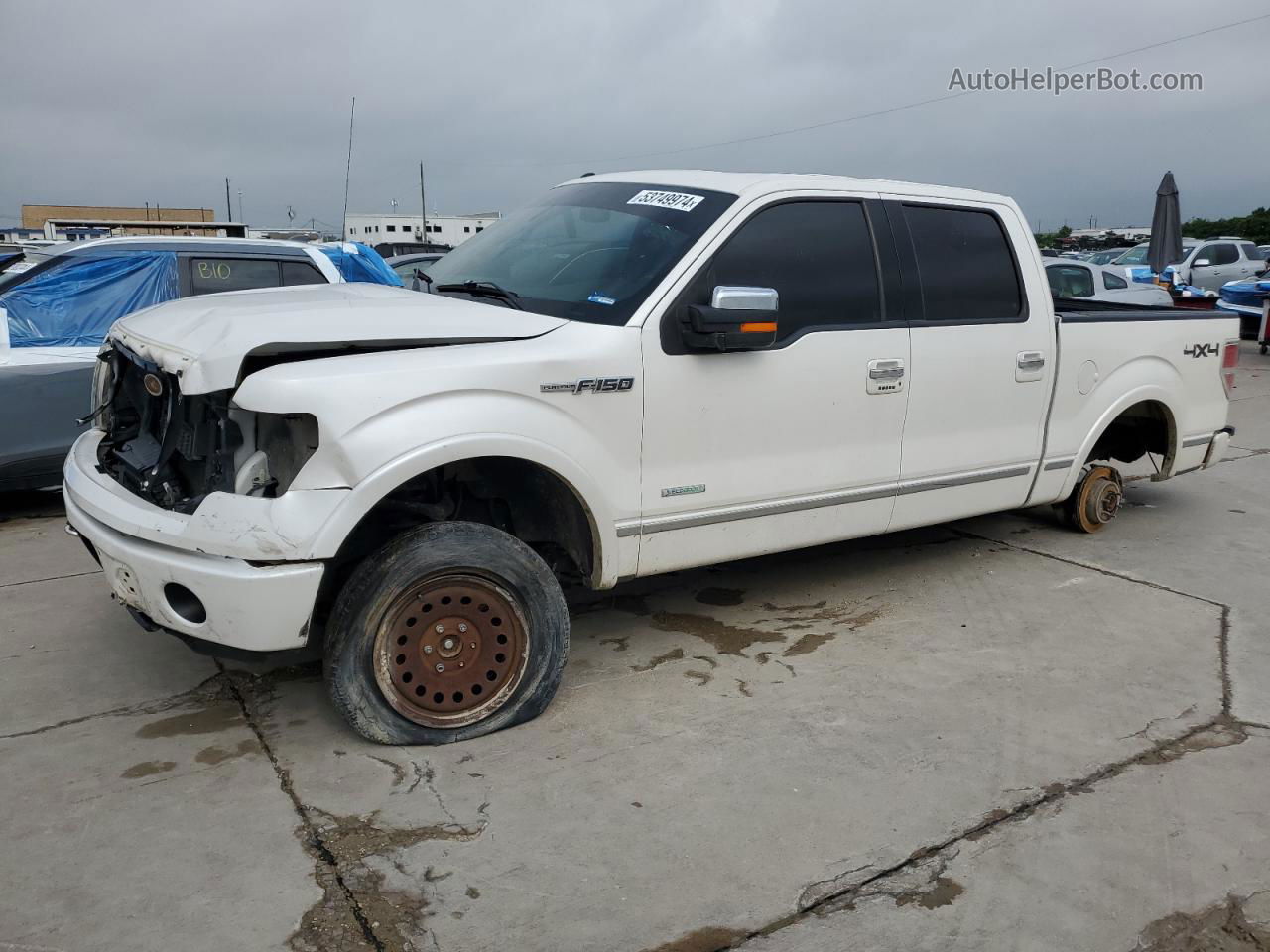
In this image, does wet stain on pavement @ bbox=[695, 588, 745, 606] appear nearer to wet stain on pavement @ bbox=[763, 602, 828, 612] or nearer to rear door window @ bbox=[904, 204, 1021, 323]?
wet stain on pavement @ bbox=[763, 602, 828, 612]

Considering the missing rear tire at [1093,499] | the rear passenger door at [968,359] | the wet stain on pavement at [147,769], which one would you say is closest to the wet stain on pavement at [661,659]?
the rear passenger door at [968,359]

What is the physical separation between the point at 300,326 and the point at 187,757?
1.45 metres

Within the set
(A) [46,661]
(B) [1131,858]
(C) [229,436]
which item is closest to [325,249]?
(A) [46,661]

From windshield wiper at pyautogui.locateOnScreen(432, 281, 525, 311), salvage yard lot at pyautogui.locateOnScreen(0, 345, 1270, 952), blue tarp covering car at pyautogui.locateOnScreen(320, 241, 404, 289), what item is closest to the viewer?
salvage yard lot at pyautogui.locateOnScreen(0, 345, 1270, 952)

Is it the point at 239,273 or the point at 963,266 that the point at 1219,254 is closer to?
the point at 963,266

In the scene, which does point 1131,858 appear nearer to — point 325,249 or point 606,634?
point 606,634

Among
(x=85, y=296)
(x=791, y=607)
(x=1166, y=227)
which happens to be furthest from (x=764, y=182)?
(x=1166, y=227)

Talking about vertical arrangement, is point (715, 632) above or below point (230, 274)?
below

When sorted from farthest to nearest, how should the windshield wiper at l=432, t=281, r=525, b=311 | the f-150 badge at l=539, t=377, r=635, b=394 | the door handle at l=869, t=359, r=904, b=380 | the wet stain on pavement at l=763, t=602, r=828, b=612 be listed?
1. the wet stain on pavement at l=763, t=602, r=828, b=612
2. the door handle at l=869, t=359, r=904, b=380
3. the windshield wiper at l=432, t=281, r=525, b=311
4. the f-150 badge at l=539, t=377, r=635, b=394

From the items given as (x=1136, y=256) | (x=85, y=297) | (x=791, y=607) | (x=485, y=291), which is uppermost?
(x=1136, y=256)

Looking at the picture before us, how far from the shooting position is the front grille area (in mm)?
3291

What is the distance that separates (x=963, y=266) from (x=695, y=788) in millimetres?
2799

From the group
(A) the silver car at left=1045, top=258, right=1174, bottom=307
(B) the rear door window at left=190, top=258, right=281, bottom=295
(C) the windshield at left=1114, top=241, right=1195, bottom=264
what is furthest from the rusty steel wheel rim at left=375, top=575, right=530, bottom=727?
(C) the windshield at left=1114, top=241, right=1195, bottom=264

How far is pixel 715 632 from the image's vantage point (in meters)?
4.54
